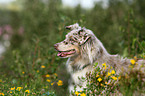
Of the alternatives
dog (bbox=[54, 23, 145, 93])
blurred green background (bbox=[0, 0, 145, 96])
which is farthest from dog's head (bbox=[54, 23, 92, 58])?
blurred green background (bbox=[0, 0, 145, 96])

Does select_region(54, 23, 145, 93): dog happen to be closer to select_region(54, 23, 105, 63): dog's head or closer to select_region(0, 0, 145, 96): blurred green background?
select_region(54, 23, 105, 63): dog's head

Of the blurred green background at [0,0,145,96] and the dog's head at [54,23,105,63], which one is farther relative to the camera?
the blurred green background at [0,0,145,96]

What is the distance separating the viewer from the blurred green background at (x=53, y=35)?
17.9ft

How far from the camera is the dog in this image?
4.04 m

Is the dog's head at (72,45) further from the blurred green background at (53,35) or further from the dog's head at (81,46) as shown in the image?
the blurred green background at (53,35)

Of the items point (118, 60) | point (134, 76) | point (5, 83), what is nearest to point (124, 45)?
point (118, 60)

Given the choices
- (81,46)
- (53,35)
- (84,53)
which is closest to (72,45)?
(81,46)

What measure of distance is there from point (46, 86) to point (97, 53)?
1.70 meters

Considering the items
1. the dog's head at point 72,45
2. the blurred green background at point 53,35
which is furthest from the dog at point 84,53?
the blurred green background at point 53,35

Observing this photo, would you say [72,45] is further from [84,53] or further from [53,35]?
[53,35]

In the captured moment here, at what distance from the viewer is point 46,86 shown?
4715 mm

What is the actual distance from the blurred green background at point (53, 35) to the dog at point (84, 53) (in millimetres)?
740

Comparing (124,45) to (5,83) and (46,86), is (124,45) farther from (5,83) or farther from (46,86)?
(5,83)

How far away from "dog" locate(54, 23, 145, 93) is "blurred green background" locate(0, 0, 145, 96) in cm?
74
